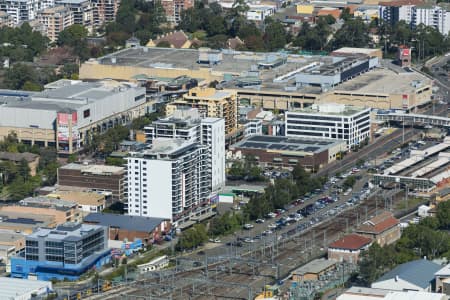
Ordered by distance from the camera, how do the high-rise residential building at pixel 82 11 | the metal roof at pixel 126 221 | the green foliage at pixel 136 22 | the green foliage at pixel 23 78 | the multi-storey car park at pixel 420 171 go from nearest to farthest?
1. the metal roof at pixel 126 221
2. the multi-storey car park at pixel 420 171
3. the green foliage at pixel 23 78
4. the green foliage at pixel 136 22
5. the high-rise residential building at pixel 82 11

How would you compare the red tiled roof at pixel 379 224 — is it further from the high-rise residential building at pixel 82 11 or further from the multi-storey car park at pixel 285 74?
the high-rise residential building at pixel 82 11

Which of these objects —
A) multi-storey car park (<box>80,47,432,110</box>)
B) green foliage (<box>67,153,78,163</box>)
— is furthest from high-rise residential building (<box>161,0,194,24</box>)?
green foliage (<box>67,153,78,163</box>)

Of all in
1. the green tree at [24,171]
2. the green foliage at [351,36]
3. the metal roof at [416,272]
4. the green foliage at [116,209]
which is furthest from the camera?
the green foliage at [351,36]

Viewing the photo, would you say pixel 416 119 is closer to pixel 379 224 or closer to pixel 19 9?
pixel 379 224

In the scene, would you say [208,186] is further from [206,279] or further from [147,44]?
[147,44]

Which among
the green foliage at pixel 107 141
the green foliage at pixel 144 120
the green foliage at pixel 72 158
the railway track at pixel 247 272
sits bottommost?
the railway track at pixel 247 272

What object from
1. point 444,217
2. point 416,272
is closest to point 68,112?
point 444,217

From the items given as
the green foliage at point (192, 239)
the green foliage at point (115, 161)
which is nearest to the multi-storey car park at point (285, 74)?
the green foliage at point (115, 161)
